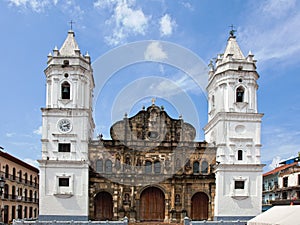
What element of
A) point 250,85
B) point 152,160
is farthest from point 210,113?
point 152,160

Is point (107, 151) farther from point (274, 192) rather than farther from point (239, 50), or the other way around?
point (274, 192)

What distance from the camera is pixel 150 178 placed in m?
36.5

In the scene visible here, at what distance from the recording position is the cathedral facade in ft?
114

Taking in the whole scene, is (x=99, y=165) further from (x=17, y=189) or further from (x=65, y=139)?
(x=17, y=189)

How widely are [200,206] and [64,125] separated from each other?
14.9 m

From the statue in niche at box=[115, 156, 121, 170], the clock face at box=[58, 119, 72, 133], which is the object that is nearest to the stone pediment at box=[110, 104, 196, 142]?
the statue in niche at box=[115, 156, 121, 170]

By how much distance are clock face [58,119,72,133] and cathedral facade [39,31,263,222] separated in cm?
9

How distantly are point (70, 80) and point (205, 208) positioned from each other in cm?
1755

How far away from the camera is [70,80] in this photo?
35688 millimetres

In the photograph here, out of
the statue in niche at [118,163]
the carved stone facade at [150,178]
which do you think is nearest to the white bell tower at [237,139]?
the carved stone facade at [150,178]

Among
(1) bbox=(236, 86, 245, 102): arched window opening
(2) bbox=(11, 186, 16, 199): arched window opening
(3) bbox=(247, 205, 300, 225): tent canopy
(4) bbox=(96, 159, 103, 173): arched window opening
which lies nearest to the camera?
(3) bbox=(247, 205, 300, 225): tent canopy

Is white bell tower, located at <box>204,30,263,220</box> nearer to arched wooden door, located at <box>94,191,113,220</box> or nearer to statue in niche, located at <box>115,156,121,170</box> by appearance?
statue in niche, located at <box>115,156,121,170</box>

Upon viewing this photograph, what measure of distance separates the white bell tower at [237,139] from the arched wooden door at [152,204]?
520 centimetres

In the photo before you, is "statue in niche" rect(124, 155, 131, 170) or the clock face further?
"statue in niche" rect(124, 155, 131, 170)
